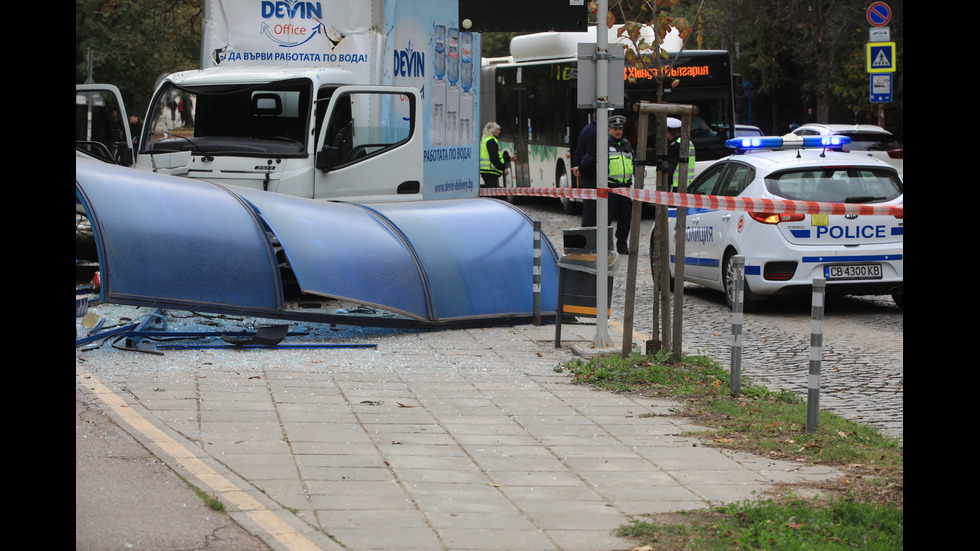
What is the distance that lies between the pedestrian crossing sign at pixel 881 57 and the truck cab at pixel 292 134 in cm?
1218

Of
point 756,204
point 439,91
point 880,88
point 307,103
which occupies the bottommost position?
point 756,204

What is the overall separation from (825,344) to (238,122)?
21.3ft

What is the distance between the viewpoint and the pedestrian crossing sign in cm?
2297

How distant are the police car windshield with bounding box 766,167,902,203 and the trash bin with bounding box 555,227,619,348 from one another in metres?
2.44

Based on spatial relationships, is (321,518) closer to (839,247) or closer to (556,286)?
(556,286)

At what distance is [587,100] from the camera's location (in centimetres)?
973

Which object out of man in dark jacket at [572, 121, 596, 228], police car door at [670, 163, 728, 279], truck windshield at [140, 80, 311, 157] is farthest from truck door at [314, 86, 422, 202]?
man in dark jacket at [572, 121, 596, 228]

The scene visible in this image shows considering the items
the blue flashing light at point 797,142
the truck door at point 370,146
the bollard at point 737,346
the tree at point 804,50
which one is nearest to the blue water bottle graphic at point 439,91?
the truck door at point 370,146

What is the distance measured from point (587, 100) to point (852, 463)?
13.7ft

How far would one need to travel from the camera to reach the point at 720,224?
12.9m

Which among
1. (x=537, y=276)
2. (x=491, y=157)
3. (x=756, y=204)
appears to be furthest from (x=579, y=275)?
(x=491, y=157)

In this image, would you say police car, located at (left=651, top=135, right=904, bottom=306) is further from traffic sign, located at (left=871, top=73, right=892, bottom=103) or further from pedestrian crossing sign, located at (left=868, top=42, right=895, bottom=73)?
traffic sign, located at (left=871, top=73, right=892, bottom=103)

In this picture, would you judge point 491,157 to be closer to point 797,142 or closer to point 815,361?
point 797,142

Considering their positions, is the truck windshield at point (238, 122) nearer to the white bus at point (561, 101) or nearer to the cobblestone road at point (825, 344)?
the cobblestone road at point (825, 344)
